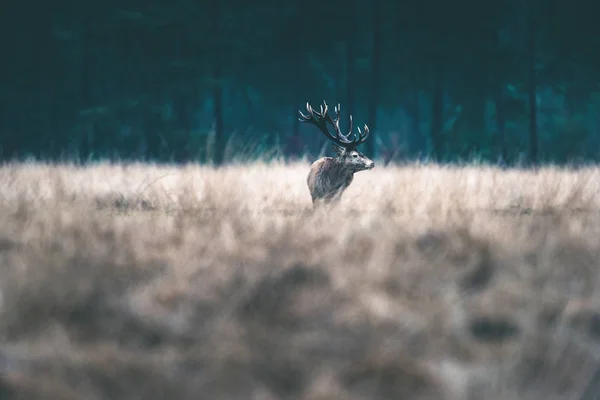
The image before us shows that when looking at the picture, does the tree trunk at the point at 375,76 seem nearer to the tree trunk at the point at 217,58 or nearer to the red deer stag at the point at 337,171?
the tree trunk at the point at 217,58

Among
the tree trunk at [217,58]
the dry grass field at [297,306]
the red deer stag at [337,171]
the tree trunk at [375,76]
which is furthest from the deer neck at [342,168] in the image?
the tree trunk at [217,58]

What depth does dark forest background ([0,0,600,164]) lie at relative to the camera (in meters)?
23.8

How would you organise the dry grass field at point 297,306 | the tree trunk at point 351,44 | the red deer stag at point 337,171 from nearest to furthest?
the dry grass field at point 297,306 → the red deer stag at point 337,171 → the tree trunk at point 351,44

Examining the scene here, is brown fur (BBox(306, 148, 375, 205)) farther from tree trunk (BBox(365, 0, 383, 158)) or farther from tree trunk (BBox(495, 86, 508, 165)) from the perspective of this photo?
tree trunk (BBox(495, 86, 508, 165))

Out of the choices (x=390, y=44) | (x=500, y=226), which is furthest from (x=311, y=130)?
(x=500, y=226)

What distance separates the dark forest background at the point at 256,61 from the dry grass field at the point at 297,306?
54.7ft

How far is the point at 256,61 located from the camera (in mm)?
26281

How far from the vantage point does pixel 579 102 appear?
95.4 feet

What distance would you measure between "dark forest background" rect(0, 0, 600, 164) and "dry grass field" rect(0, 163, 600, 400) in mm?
16661

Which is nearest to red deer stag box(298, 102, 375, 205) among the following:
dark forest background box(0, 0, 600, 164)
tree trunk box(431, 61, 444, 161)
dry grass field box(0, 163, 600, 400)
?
dry grass field box(0, 163, 600, 400)

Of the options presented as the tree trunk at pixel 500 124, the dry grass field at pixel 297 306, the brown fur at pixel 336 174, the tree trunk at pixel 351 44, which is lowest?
the dry grass field at pixel 297 306

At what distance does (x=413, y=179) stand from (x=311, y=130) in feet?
90.0

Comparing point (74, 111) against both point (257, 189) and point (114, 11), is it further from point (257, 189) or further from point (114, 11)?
point (257, 189)

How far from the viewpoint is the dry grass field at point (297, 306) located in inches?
110
